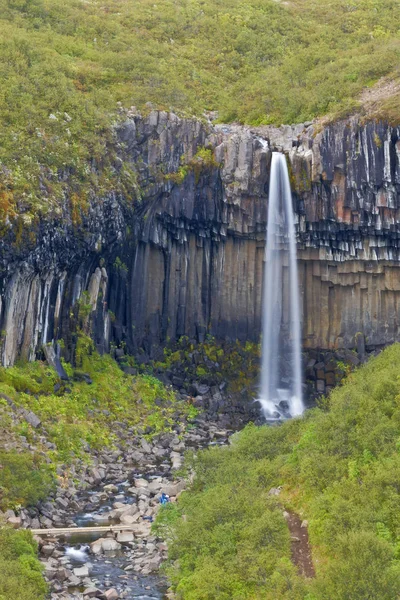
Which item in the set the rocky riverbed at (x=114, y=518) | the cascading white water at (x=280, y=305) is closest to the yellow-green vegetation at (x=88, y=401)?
the rocky riverbed at (x=114, y=518)

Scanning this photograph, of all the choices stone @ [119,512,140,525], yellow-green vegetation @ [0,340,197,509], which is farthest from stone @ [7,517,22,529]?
stone @ [119,512,140,525]

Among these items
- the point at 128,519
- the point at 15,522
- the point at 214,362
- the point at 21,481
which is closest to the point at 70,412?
the point at 21,481

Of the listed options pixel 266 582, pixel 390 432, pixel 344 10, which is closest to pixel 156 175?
pixel 390 432

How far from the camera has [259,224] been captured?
46938 mm

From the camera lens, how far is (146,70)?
54781 millimetres

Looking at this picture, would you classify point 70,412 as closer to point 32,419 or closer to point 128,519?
point 32,419

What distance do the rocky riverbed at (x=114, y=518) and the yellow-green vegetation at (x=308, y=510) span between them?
1.14 meters

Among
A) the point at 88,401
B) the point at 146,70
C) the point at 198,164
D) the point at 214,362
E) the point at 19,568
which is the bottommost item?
Result: the point at 19,568

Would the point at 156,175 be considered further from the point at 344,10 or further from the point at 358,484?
the point at 344,10

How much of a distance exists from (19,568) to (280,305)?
98.6 ft

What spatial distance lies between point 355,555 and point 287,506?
5.67m

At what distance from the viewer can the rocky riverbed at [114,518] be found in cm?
2205

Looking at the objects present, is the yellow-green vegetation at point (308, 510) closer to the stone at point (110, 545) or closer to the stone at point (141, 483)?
the stone at point (110, 545)

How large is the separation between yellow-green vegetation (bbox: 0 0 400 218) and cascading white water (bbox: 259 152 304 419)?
6469 mm
